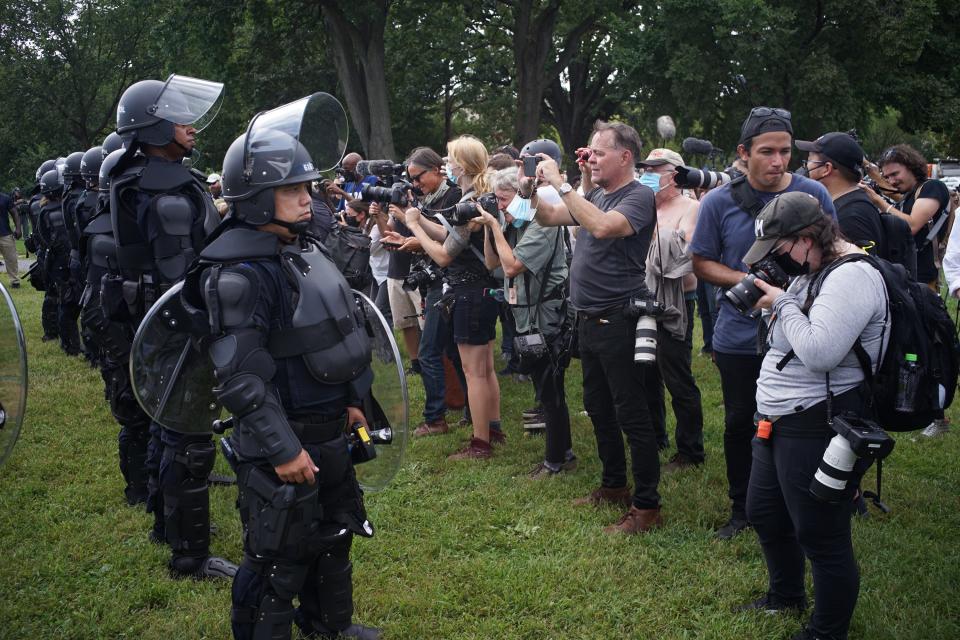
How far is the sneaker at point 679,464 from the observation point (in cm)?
560

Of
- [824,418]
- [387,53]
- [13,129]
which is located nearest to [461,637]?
[824,418]

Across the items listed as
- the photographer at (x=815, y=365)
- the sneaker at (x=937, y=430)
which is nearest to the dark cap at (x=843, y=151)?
the photographer at (x=815, y=365)

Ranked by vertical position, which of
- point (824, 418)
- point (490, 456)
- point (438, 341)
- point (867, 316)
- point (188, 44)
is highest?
point (188, 44)

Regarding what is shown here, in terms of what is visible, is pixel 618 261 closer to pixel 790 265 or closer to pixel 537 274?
pixel 537 274

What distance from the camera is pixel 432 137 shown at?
35.7m

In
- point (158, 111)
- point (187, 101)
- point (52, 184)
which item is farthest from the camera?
point (52, 184)

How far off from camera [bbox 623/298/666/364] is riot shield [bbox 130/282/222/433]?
2157mm

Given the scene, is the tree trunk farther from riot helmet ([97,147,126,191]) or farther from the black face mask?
the black face mask

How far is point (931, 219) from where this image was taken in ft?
20.7

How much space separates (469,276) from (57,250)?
6.12 metres

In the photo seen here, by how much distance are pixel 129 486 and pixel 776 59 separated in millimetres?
22364

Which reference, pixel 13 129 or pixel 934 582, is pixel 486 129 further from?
pixel 934 582

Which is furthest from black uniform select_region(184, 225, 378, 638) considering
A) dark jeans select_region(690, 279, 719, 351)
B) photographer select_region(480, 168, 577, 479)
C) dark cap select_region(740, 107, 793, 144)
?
dark jeans select_region(690, 279, 719, 351)

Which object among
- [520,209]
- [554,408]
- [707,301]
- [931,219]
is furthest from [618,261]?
[707,301]
